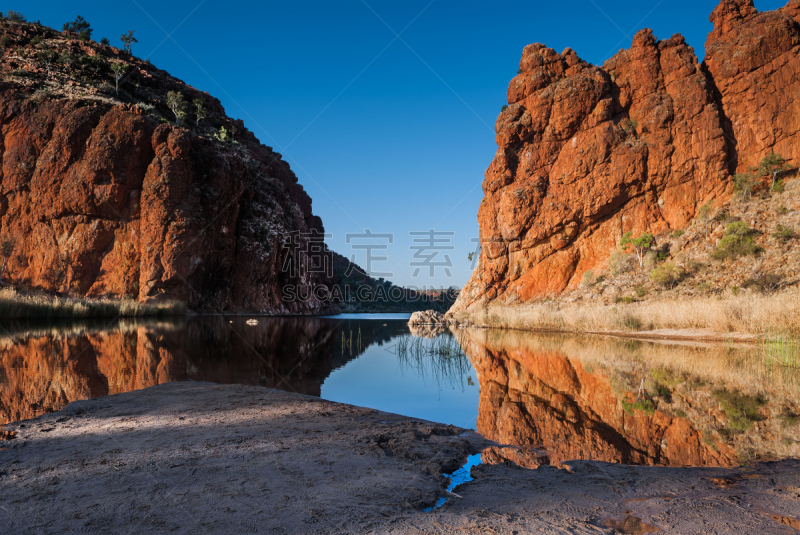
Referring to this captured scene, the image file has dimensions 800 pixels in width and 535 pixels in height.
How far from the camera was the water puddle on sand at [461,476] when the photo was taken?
11.9 ft

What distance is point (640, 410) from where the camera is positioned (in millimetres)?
6980

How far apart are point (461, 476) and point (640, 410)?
410 cm

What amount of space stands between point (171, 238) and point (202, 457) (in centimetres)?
4866

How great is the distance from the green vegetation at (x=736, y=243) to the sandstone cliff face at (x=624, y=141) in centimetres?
710

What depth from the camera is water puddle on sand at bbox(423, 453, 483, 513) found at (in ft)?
11.9

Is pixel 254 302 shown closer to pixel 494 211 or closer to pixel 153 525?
pixel 494 211

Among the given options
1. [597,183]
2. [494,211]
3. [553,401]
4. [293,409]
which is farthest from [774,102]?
[293,409]

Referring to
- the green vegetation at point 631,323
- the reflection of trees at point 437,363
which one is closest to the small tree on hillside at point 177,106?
the reflection of trees at point 437,363

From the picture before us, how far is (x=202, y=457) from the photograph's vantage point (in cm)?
446

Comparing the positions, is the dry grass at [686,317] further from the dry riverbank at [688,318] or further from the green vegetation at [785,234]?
the green vegetation at [785,234]

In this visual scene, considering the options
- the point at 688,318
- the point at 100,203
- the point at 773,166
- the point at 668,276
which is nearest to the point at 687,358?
the point at 688,318

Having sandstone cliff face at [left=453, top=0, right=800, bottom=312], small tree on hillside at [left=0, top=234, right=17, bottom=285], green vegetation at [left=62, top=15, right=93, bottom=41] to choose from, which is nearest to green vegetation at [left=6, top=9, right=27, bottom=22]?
green vegetation at [left=62, top=15, right=93, bottom=41]

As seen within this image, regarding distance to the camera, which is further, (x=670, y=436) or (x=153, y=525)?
(x=670, y=436)

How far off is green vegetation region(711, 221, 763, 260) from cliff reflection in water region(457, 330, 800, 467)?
24359mm
